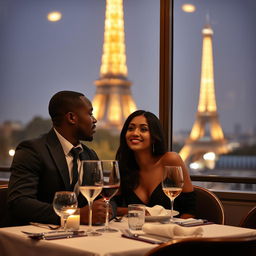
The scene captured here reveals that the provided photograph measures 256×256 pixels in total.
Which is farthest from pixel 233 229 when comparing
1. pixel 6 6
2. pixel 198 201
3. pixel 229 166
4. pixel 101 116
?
pixel 6 6

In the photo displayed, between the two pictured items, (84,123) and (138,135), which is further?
(138,135)

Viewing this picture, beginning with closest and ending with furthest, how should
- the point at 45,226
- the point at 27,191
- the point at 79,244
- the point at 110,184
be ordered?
1. the point at 79,244
2. the point at 110,184
3. the point at 45,226
4. the point at 27,191

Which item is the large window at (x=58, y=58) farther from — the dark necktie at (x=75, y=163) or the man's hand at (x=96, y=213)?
the man's hand at (x=96, y=213)

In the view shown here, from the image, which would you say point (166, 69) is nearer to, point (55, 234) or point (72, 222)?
point (72, 222)

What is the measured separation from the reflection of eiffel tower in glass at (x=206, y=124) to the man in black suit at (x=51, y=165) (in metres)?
1.65

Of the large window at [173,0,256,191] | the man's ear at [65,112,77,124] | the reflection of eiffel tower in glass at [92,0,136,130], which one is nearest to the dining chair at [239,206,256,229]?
the man's ear at [65,112,77,124]

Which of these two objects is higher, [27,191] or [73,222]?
[27,191]

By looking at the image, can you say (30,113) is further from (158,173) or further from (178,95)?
(158,173)

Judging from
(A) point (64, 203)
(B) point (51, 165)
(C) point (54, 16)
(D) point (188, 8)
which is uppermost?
(C) point (54, 16)

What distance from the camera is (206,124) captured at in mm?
4535

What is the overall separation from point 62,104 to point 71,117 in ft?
0.29

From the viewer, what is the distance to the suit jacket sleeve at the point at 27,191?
7.89 ft

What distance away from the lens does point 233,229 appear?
231 centimetres

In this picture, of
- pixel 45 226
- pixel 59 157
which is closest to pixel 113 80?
pixel 59 157
